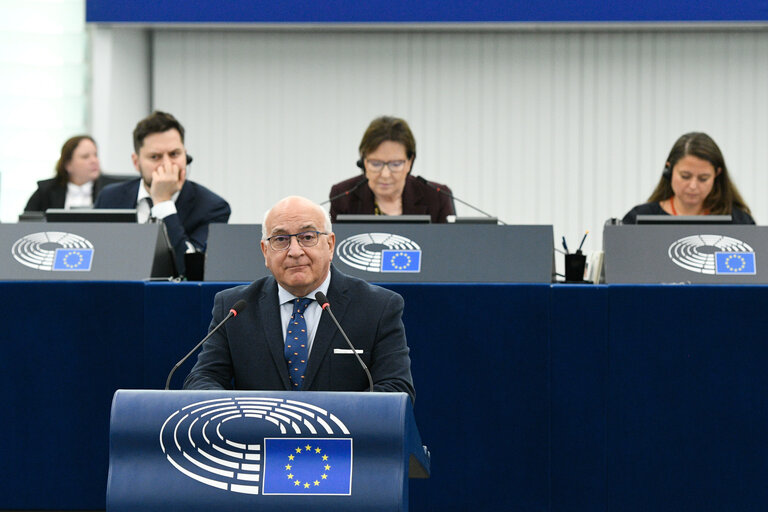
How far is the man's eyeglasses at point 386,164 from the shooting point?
15.2ft

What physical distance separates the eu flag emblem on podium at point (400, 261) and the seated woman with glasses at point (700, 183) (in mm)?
1142

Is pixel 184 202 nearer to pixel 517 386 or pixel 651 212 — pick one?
pixel 517 386

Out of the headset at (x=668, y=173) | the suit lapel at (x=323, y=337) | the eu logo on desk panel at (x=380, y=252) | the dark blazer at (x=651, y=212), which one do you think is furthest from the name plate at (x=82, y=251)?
the headset at (x=668, y=173)

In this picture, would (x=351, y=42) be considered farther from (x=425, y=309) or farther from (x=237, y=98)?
(x=425, y=309)

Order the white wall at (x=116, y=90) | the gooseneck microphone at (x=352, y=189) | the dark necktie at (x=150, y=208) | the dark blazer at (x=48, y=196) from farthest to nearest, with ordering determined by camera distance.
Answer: the white wall at (x=116, y=90) < the dark blazer at (x=48, y=196) < the gooseneck microphone at (x=352, y=189) < the dark necktie at (x=150, y=208)

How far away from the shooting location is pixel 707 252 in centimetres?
376

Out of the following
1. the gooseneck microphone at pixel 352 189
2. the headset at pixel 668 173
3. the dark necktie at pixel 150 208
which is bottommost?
the dark necktie at pixel 150 208

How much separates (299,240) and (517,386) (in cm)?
105

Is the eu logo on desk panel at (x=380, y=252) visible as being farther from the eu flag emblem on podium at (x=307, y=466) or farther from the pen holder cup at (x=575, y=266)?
the eu flag emblem on podium at (x=307, y=466)

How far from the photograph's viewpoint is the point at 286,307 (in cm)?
298

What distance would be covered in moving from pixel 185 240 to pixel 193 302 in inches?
27.2

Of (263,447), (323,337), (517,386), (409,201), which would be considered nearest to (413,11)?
(409,201)

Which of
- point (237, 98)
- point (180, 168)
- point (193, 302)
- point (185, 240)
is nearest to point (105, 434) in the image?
point (193, 302)

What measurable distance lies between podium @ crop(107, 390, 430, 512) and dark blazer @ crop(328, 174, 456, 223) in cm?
244
